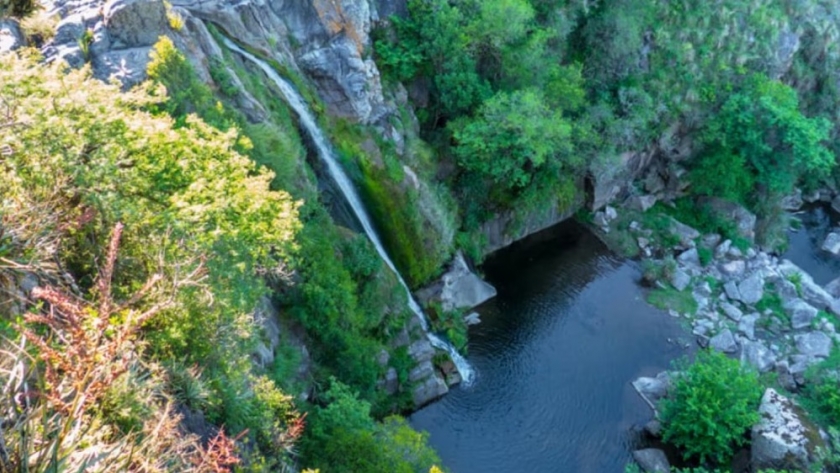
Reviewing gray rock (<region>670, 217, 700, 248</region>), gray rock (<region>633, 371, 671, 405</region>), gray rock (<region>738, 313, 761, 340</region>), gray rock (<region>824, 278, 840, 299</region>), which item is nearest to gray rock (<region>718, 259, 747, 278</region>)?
gray rock (<region>670, 217, 700, 248</region>)

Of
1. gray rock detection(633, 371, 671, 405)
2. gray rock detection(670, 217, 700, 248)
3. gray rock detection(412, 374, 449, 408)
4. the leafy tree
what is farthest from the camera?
gray rock detection(670, 217, 700, 248)

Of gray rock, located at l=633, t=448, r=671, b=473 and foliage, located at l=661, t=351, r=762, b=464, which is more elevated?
foliage, located at l=661, t=351, r=762, b=464

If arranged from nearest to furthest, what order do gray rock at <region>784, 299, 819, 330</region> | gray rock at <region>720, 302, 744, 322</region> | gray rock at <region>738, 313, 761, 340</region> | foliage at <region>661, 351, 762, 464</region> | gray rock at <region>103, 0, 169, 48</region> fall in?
1. gray rock at <region>103, 0, 169, 48</region>
2. foliage at <region>661, 351, 762, 464</region>
3. gray rock at <region>738, 313, 761, 340</region>
4. gray rock at <region>784, 299, 819, 330</region>
5. gray rock at <region>720, 302, 744, 322</region>

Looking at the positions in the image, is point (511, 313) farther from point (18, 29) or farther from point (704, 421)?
point (18, 29)

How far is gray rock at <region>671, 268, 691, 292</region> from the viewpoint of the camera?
24297 mm

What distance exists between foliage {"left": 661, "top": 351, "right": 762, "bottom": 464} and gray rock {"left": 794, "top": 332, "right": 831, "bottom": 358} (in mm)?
5284

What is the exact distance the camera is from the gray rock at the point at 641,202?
1102 inches

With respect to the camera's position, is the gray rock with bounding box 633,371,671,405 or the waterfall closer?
the waterfall

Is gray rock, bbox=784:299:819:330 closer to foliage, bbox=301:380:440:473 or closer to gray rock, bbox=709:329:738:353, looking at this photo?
gray rock, bbox=709:329:738:353

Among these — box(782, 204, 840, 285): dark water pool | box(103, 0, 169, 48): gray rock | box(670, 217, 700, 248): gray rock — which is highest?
box(103, 0, 169, 48): gray rock

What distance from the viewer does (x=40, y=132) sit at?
8.41 m

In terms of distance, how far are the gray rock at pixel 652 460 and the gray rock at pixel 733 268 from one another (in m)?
10.6

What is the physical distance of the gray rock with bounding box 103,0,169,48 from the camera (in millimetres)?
13906

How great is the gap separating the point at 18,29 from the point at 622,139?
21.8 meters
